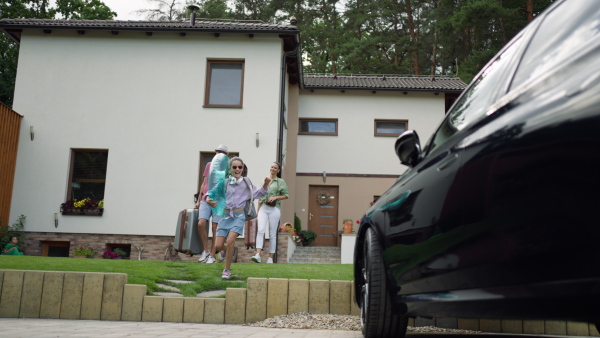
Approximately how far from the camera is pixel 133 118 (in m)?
16.1

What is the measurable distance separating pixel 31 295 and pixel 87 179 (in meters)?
10.6

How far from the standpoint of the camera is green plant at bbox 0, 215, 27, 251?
1449cm

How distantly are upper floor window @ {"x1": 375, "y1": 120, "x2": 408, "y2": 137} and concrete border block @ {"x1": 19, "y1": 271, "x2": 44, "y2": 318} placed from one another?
51.3 ft

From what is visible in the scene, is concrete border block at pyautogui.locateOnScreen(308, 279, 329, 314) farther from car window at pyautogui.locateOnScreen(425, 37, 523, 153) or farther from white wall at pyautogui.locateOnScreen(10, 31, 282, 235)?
white wall at pyautogui.locateOnScreen(10, 31, 282, 235)

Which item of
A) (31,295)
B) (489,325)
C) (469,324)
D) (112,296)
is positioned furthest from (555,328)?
(31,295)

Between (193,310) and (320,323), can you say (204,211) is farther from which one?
(320,323)

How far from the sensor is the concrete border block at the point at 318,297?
5801 mm

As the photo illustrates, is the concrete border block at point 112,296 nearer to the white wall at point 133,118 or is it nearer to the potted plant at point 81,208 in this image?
the white wall at point 133,118

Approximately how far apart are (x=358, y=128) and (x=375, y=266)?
1730cm

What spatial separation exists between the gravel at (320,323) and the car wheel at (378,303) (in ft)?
6.37

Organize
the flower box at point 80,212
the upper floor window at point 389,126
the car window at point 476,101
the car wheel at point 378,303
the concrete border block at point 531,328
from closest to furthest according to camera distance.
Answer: the car window at point 476,101 < the car wheel at point 378,303 < the concrete border block at point 531,328 < the flower box at point 80,212 < the upper floor window at point 389,126

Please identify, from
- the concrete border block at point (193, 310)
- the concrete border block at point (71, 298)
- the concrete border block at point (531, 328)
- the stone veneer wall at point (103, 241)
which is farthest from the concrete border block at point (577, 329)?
the stone veneer wall at point (103, 241)

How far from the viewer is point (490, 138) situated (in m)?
1.96

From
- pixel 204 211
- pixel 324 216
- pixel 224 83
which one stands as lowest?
pixel 204 211
